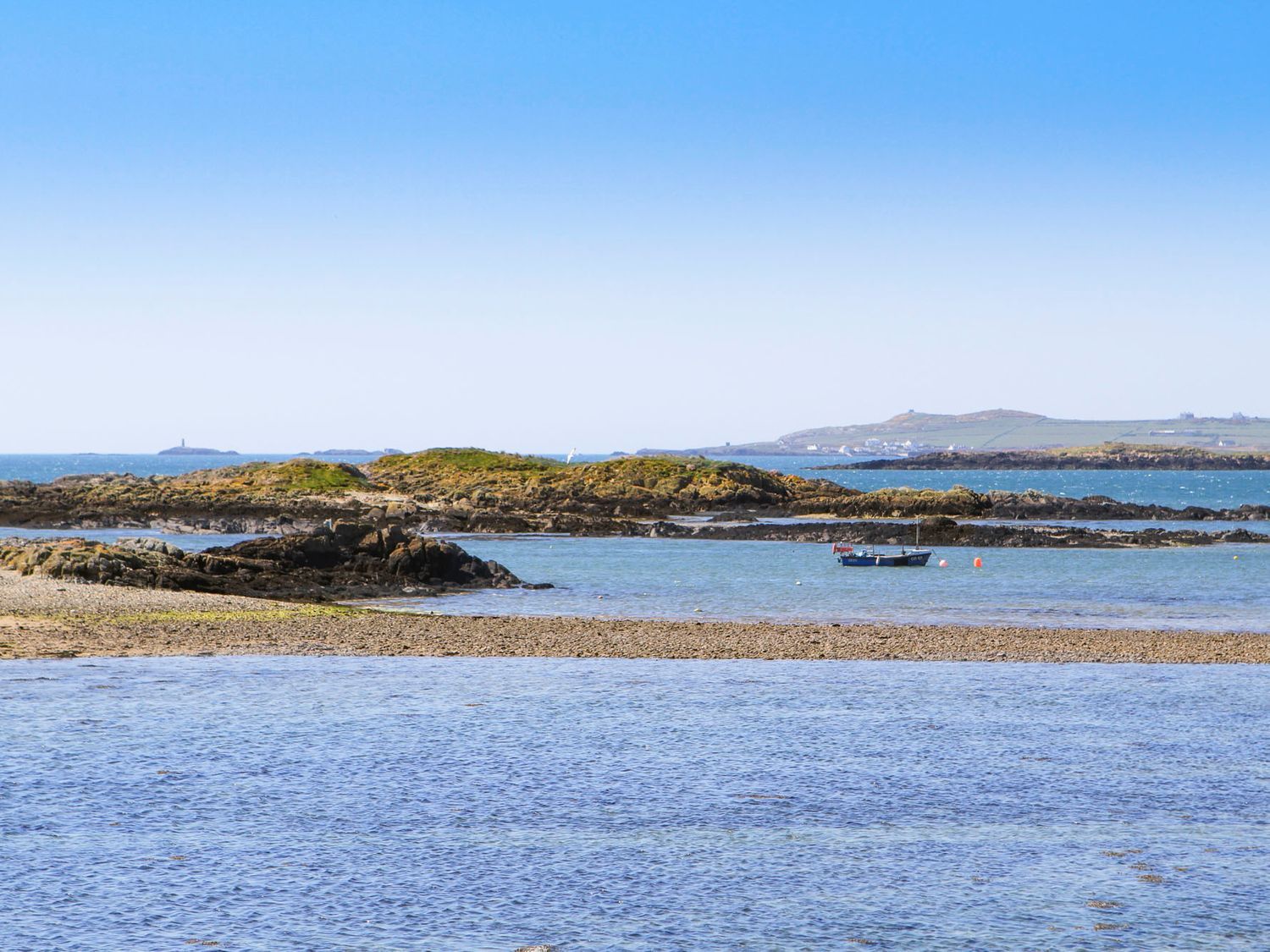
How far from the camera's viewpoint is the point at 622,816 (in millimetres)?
12570

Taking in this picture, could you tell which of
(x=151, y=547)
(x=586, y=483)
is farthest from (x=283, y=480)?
(x=151, y=547)

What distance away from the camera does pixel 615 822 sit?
12.3m

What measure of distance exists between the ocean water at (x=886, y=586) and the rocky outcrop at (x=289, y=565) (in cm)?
211

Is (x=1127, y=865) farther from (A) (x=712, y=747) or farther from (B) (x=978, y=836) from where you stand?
(A) (x=712, y=747)

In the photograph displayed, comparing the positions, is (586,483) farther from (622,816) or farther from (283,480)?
(622,816)

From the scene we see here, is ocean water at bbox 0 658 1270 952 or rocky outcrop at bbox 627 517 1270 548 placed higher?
ocean water at bbox 0 658 1270 952

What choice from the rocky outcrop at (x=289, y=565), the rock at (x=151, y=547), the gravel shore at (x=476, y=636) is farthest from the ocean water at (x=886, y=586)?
the rock at (x=151, y=547)

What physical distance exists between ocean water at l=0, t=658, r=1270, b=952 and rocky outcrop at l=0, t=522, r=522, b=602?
1680 cm

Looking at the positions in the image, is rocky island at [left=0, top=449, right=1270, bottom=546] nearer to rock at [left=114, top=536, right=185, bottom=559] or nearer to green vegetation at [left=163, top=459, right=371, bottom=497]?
green vegetation at [left=163, top=459, right=371, bottom=497]

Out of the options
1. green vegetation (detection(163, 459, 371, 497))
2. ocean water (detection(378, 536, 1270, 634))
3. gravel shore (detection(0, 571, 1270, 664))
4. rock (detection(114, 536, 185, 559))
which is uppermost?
green vegetation (detection(163, 459, 371, 497))

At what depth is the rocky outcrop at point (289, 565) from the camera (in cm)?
3728

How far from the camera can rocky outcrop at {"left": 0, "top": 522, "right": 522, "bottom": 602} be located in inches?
1468

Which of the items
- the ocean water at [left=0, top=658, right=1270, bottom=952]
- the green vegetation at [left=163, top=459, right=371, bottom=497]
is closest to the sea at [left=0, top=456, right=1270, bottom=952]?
the ocean water at [left=0, top=658, right=1270, bottom=952]

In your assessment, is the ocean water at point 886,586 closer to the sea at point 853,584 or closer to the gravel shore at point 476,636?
the sea at point 853,584
